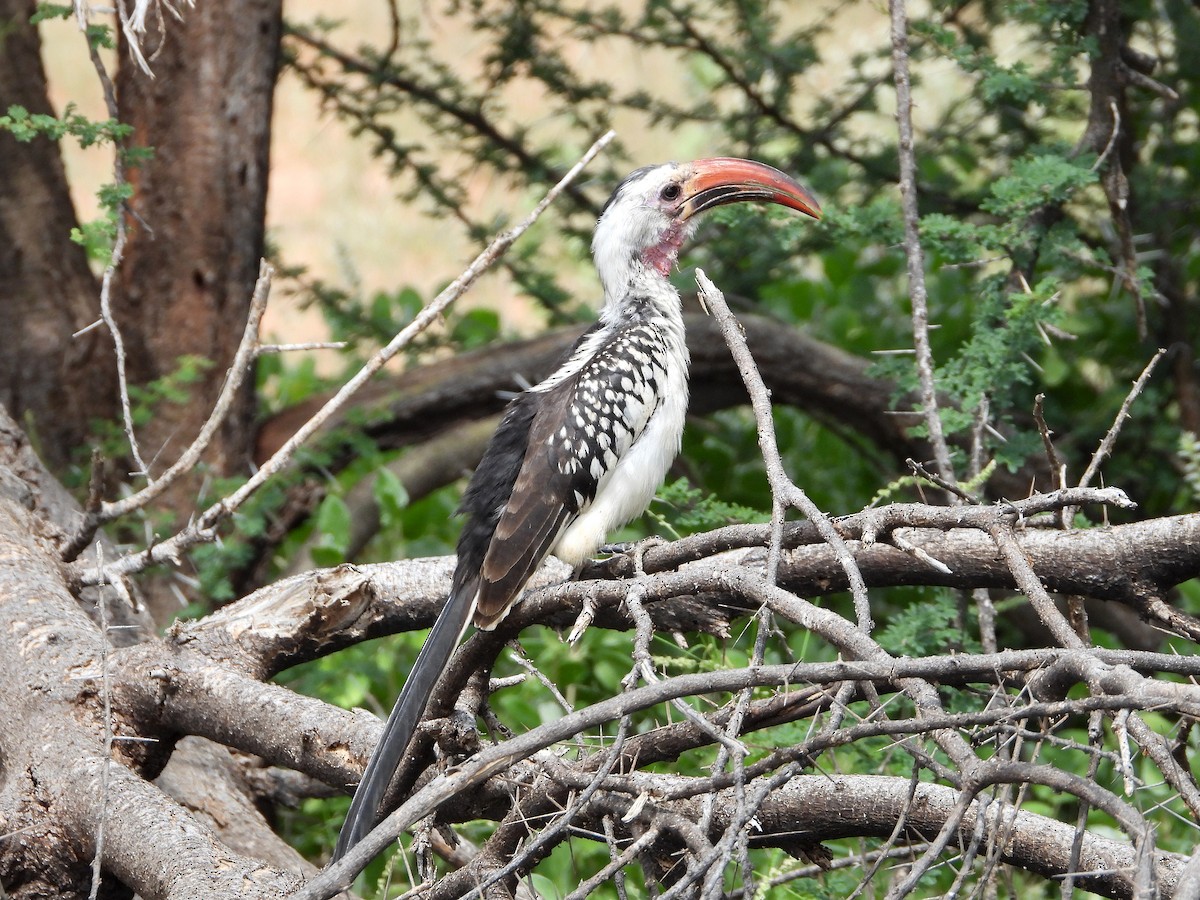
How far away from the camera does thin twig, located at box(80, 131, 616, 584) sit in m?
2.58

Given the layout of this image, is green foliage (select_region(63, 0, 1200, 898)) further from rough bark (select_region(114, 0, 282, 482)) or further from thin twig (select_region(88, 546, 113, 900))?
thin twig (select_region(88, 546, 113, 900))

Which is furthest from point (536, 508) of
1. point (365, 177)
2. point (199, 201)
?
point (365, 177)

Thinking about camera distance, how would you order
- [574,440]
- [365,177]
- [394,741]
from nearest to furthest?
1. [394,741]
2. [574,440]
3. [365,177]

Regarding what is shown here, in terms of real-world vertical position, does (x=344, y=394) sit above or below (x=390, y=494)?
above

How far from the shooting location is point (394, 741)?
7.16 feet

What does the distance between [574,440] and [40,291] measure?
7.41 feet

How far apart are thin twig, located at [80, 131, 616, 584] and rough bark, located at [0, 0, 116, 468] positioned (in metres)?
1.46

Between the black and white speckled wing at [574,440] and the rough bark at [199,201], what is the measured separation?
5.41ft

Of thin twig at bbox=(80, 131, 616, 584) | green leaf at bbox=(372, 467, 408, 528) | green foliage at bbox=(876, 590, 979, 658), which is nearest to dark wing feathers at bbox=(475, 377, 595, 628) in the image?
thin twig at bbox=(80, 131, 616, 584)

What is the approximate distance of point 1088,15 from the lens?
354cm

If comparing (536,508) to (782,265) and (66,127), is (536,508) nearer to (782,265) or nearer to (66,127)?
(66,127)

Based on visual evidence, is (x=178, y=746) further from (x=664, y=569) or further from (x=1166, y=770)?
(x=1166, y=770)

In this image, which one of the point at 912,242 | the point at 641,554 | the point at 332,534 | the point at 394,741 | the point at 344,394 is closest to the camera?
A: the point at 394,741

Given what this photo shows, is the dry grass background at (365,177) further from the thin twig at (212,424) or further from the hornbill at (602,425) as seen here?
the thin twig at (212,424)
